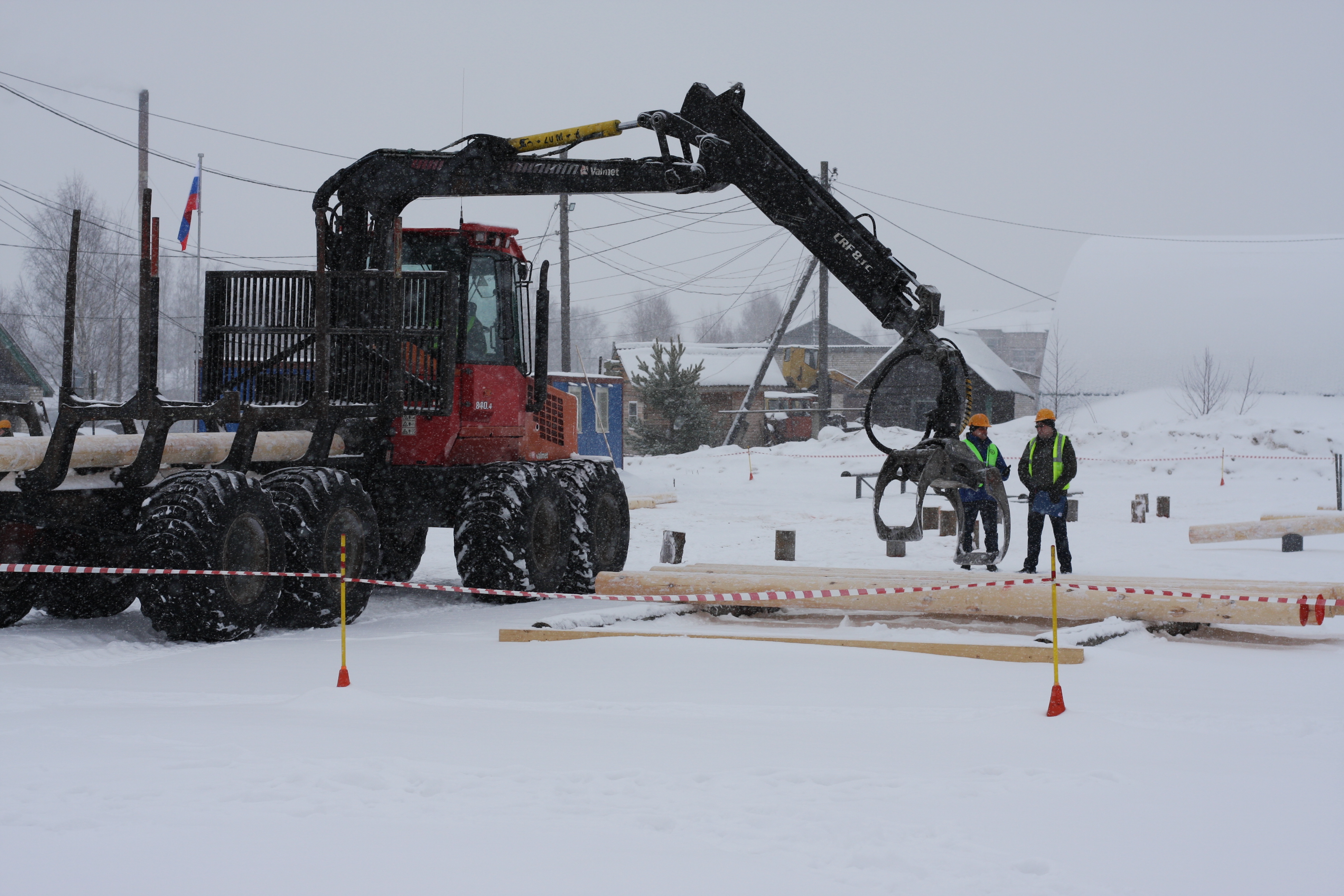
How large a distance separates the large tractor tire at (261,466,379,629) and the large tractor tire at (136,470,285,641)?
299 millimetres

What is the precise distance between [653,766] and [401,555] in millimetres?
8532

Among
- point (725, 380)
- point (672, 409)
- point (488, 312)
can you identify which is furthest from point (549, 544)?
point (725, 380)

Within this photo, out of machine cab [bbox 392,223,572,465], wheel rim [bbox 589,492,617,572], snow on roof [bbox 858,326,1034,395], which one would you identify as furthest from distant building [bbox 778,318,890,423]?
machine cab [bbox 392,223,572,465]

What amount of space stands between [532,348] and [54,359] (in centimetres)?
5580

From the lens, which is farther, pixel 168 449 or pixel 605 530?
pixel 605 530

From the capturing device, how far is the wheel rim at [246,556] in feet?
30.4

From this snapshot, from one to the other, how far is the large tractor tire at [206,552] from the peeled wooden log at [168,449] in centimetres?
65

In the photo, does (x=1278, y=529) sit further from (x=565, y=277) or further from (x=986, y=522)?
(x=565, y=277)

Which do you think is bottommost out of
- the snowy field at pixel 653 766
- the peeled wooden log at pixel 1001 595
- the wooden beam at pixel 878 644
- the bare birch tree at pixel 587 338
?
the snowy field at pixel 653 766

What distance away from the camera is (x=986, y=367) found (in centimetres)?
5766

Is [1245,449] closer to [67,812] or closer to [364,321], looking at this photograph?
[364,321]

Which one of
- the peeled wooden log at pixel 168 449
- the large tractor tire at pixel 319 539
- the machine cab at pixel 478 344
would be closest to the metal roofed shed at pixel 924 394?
the machine cab at pixel 478 344

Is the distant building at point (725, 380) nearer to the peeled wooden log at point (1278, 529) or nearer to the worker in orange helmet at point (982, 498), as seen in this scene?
the peeled wooden log at point (1278, 529)

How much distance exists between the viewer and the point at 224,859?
4383 millimetres
